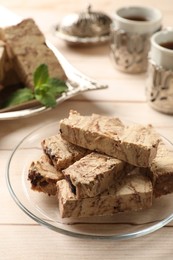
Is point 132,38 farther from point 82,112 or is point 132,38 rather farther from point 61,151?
point 61,151

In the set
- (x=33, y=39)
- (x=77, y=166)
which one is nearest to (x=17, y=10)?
(x=33, y=39)

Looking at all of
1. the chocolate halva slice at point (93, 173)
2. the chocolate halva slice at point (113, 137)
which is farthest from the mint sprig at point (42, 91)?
the chocolate halva slice at point (93, 173)

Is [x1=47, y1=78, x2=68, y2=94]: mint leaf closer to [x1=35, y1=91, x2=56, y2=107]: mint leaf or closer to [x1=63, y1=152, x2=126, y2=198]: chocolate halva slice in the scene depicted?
[x1=35, y1=91, x2=56, y2=107]: mint leaf

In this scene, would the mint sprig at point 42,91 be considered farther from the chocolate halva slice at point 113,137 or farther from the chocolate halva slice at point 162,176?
the chocolate halva slice at point 162,176

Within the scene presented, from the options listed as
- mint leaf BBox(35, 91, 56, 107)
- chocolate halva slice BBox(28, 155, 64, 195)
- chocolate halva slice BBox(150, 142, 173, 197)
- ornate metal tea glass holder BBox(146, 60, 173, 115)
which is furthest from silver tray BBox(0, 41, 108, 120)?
chocolate halva slice BBox(150, 142, 173, 197)

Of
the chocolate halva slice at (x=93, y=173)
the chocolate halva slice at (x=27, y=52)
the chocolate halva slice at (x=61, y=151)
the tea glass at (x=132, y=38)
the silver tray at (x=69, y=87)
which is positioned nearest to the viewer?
the chocolate halva slice at (x=93, y=173)

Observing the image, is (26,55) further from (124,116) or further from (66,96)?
(124,116)

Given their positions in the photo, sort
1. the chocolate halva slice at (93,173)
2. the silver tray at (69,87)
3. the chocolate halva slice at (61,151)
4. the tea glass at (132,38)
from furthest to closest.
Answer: the tea glass at (132,38), the silver tray at (69,87), the chocolate halva slice at (61,151), the chocolate halva slice at (93,173)

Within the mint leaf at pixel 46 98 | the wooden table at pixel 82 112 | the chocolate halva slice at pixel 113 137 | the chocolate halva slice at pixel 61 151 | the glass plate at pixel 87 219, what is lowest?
the wooden table at pixel 82 112
